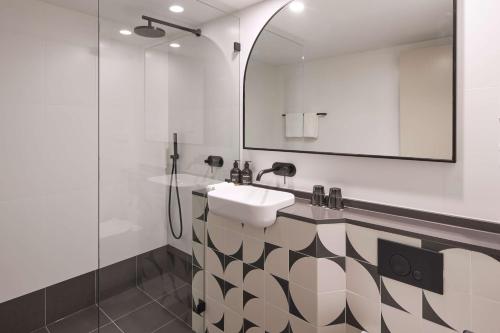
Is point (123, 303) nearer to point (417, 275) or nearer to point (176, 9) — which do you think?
point (417, 275)

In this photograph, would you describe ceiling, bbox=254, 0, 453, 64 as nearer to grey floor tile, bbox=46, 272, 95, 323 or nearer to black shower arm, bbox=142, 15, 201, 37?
black shower arm, bbox=142, 15, 201, 37

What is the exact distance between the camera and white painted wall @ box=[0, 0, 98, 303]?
1.77 metres

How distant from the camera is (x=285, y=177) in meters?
1.69

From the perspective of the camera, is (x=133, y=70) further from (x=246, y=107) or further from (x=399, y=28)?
(x=399, y=28)

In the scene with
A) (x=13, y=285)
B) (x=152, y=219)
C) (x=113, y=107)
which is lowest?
(x=13, y=285)

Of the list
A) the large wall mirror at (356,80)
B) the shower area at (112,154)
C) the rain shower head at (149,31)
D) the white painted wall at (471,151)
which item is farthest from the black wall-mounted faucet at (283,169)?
the rain shower head at (149,31)

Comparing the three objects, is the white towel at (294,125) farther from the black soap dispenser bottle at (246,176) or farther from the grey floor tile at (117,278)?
the grey floor tile at (117,278)

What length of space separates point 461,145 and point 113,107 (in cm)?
168

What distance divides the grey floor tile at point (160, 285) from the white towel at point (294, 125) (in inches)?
46.9

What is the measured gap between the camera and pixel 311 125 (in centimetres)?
156

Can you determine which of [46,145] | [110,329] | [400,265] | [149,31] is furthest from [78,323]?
[400,265]

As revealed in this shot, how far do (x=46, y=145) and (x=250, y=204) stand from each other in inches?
63.0

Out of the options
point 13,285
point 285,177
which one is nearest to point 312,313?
point 285,177

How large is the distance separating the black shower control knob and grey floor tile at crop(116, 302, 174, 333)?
1449 mm
